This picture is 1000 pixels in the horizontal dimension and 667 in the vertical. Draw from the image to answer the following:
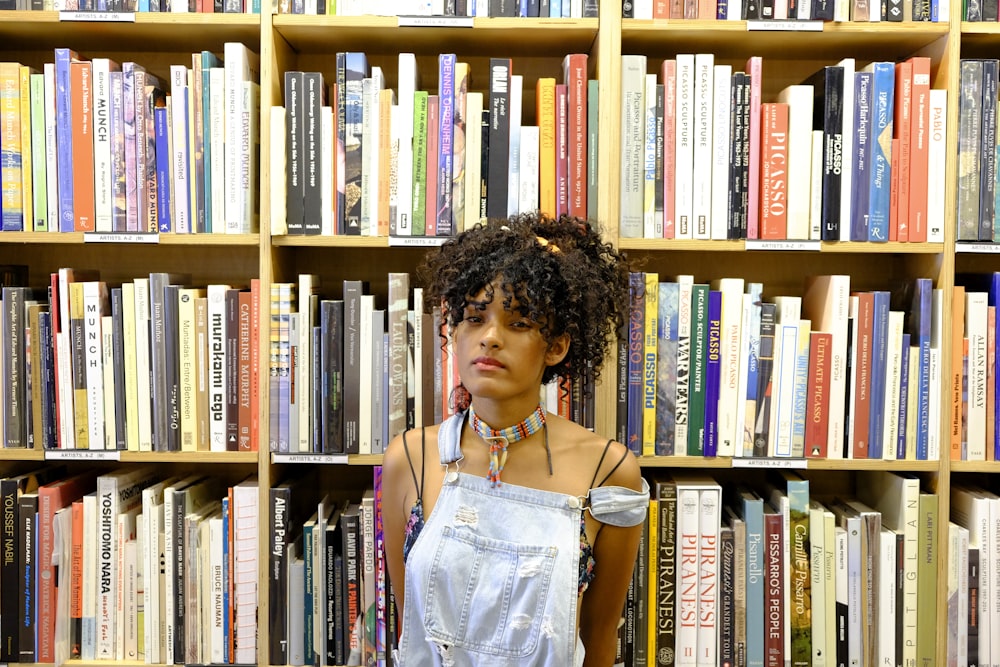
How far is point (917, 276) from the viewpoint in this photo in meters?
1.75

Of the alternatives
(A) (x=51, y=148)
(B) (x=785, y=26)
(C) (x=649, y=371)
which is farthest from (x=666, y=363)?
(A) (x=51, y=148)

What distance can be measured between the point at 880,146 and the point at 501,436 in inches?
40.4

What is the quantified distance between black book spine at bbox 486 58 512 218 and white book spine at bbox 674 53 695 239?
356 mm

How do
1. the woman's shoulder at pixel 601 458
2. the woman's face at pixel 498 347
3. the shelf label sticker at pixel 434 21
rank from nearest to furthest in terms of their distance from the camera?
the woman's face at pixel 498 347 → the woman's shoulder at pixel 601 458 → the shelf label sticker at pixel 434 21

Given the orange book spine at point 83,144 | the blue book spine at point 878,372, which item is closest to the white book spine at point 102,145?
the orange book spine at point 83,144

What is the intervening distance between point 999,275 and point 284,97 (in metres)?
1.55

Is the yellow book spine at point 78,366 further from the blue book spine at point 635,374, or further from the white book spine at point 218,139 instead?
the blue book spine at point 635,374

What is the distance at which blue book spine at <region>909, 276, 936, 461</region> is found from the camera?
163 centimetres

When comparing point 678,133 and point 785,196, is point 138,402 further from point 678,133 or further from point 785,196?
point 785,196

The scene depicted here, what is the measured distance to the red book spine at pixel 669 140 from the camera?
1.63 meters

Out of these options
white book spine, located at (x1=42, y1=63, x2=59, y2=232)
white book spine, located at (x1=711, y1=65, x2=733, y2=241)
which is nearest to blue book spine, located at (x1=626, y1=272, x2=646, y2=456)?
white book spine, located at (x1=711, y1=65, x2=733, y2=241)

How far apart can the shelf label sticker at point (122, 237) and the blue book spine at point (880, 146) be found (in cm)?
150

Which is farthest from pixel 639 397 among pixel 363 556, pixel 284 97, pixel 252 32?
pixel 252 32

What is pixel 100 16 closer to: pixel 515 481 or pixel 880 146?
pixel 515 481
